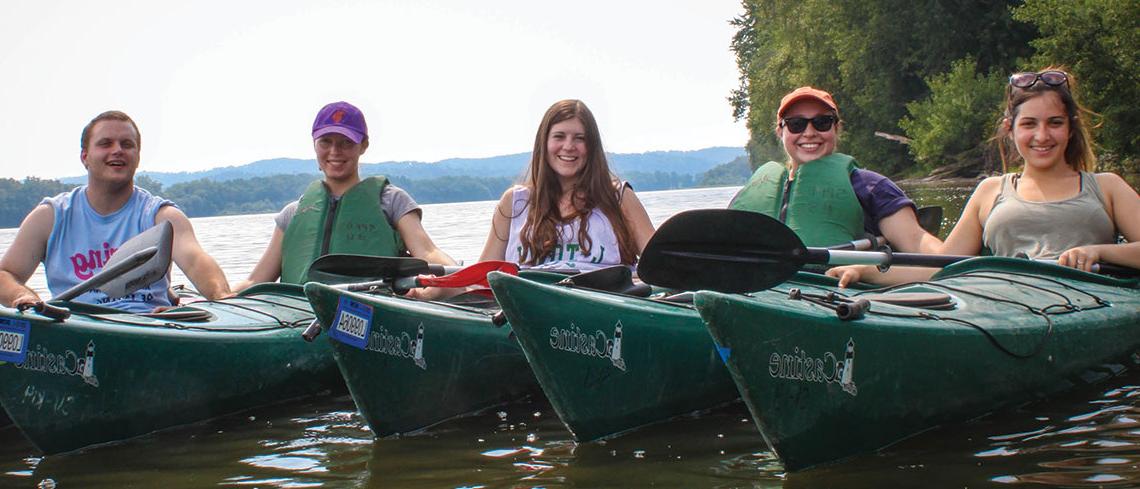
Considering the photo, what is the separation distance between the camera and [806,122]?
5.86 meters

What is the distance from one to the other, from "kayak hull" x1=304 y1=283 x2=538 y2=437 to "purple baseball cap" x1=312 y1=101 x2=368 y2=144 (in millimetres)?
1347

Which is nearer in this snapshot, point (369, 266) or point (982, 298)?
point (982, 298)

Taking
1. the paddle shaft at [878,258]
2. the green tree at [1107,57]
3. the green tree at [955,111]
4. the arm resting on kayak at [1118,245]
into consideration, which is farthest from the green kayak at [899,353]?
the green tree at [955,111]

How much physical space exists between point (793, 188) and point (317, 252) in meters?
2.47

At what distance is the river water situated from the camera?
3.69 m

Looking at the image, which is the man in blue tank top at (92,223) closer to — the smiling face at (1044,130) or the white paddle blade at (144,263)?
the white paddle blade at (144,263)

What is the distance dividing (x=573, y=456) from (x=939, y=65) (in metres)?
29.2

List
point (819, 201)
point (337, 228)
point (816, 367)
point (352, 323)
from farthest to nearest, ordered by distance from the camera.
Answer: point (337, 228)
point (819, 201)
point (352, 323)
point (816, 367)

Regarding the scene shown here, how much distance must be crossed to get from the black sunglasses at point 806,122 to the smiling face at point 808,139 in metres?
0.01

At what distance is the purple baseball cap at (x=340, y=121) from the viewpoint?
591 centimetres

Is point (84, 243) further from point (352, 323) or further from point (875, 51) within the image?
point (875, 51)

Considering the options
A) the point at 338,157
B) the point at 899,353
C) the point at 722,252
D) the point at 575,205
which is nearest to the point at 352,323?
the point at 575,205

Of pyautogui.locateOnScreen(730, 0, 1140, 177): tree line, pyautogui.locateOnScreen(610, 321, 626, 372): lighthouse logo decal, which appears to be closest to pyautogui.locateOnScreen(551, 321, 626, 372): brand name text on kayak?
pyautogui.locateOnScreen(610, 321, 626, 372): lighthouse logo decal

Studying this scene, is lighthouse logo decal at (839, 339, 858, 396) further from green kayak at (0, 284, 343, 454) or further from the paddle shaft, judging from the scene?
green kayak at (0, 284, 343, 454)
